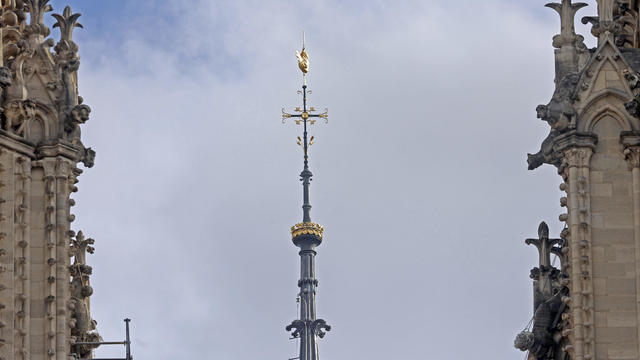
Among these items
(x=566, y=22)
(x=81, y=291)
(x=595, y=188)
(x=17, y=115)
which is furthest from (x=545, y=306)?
(x=17, y=115)

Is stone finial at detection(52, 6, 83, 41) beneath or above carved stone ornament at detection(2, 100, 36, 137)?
above

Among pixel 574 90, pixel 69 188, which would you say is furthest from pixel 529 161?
pixel 69 188

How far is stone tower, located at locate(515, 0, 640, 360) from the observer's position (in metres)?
66.2

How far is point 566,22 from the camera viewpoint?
234 feet

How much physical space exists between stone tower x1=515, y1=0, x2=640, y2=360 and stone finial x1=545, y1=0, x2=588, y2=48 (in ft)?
0.08

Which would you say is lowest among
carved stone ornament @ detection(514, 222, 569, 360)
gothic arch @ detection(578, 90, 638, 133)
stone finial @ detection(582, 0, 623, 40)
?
carved stone ornament @ detection(514, 222, 569, 360)

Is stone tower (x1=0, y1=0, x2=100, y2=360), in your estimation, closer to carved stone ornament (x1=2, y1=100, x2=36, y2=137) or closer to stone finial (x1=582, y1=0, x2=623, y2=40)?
carved stone ornament (x1=2, y1=100, x2=36, y2=137)

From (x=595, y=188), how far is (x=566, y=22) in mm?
5459

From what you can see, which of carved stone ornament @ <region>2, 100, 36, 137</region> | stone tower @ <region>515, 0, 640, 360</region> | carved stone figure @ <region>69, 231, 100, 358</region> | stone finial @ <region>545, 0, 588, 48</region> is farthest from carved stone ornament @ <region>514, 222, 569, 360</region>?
carved stone ornament @ <region>2, 100, 36, 137</region>

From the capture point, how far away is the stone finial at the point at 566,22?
7088 cm

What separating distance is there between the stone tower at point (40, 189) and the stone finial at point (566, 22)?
1192 cm

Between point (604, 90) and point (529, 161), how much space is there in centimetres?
309

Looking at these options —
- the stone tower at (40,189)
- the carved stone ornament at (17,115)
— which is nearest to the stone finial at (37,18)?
the stone tower at (40,189)

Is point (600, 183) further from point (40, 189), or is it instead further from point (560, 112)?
point (40, 189)
